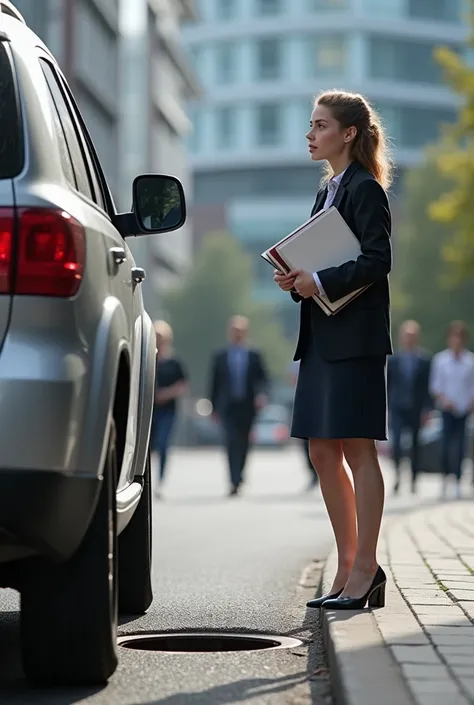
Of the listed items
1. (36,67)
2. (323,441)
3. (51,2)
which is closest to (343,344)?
(323,441)

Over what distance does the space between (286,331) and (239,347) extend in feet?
282

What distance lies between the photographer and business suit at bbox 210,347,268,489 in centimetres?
1961

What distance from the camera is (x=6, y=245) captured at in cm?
457

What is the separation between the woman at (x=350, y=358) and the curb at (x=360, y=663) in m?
0.46

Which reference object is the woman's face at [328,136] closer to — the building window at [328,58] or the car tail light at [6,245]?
the car tail light at [6,245]

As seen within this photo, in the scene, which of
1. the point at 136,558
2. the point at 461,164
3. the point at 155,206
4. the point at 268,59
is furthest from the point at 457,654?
the point at 268,59

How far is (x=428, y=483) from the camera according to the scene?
80.1 feet

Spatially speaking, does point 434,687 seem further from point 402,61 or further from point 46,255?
point 402,61

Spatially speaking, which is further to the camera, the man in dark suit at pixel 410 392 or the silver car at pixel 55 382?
the man in dark suit at pixel 410 392

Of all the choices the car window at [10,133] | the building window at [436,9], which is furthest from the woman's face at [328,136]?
the building window at [436,9]

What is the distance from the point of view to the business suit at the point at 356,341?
6.27 metres

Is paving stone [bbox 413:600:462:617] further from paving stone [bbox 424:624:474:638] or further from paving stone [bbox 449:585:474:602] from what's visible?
paving stone [bbox 424:624:474:638]

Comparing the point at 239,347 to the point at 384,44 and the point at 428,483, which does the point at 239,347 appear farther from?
the point at 384,44

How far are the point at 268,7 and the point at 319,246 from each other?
Result: 102055mm
